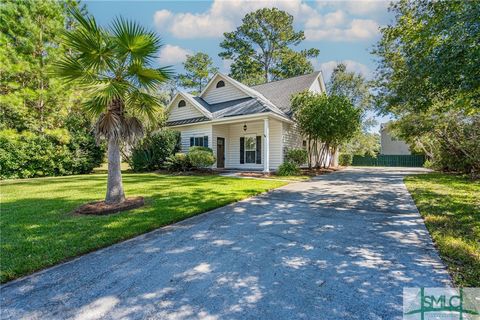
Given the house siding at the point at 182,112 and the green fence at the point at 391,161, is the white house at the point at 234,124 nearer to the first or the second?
the house siding at the point at 182,112

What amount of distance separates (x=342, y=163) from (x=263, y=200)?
22378 mm

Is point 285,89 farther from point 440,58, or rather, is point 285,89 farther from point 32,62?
point 32,62

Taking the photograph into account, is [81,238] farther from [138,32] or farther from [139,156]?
[139,156]

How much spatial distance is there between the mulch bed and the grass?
584cm

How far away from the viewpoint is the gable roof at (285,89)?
16719mm

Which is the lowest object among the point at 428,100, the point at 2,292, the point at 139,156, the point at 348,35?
the point at 2,292

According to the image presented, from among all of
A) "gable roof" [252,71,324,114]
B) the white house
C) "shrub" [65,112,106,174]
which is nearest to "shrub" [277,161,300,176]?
the white house

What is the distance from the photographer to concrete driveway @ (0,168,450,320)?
222 centimetres

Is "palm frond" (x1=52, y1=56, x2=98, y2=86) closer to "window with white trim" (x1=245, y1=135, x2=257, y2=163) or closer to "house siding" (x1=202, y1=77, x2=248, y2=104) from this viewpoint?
"window with white trim" (x1=245, y1=135, x2=257, y2=163)

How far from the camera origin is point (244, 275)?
2.80m

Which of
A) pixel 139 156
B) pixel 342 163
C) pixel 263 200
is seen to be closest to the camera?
pixel 263 200

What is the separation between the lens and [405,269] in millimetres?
2900

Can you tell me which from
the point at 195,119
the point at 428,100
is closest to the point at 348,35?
the point at 428,100

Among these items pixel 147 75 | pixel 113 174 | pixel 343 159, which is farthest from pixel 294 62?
pixel 113 174
